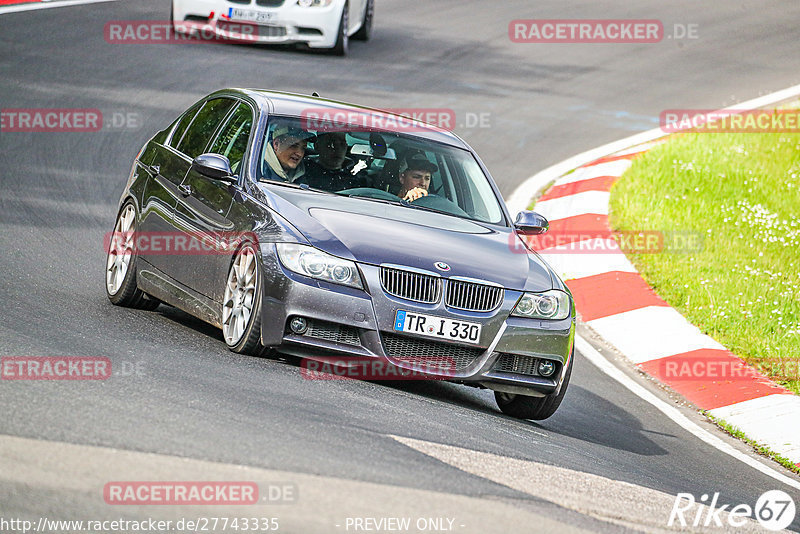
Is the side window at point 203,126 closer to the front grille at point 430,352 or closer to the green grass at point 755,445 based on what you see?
the front grille at point 430,352

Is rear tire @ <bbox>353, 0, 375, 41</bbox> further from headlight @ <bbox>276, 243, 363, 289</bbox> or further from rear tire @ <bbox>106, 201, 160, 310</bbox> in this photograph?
headlight @ <bbox>276, 243, 363, 289</bbox>

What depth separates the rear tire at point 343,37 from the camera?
19.0 metres

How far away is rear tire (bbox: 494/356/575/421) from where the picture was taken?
753 cm

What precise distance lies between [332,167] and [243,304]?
1245mm

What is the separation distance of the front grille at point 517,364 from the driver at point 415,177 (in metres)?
1.37

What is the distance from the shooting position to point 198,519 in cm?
436

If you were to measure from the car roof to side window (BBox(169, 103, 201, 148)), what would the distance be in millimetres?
305

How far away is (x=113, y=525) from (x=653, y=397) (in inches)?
220

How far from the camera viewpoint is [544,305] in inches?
289

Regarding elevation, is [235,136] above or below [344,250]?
above
